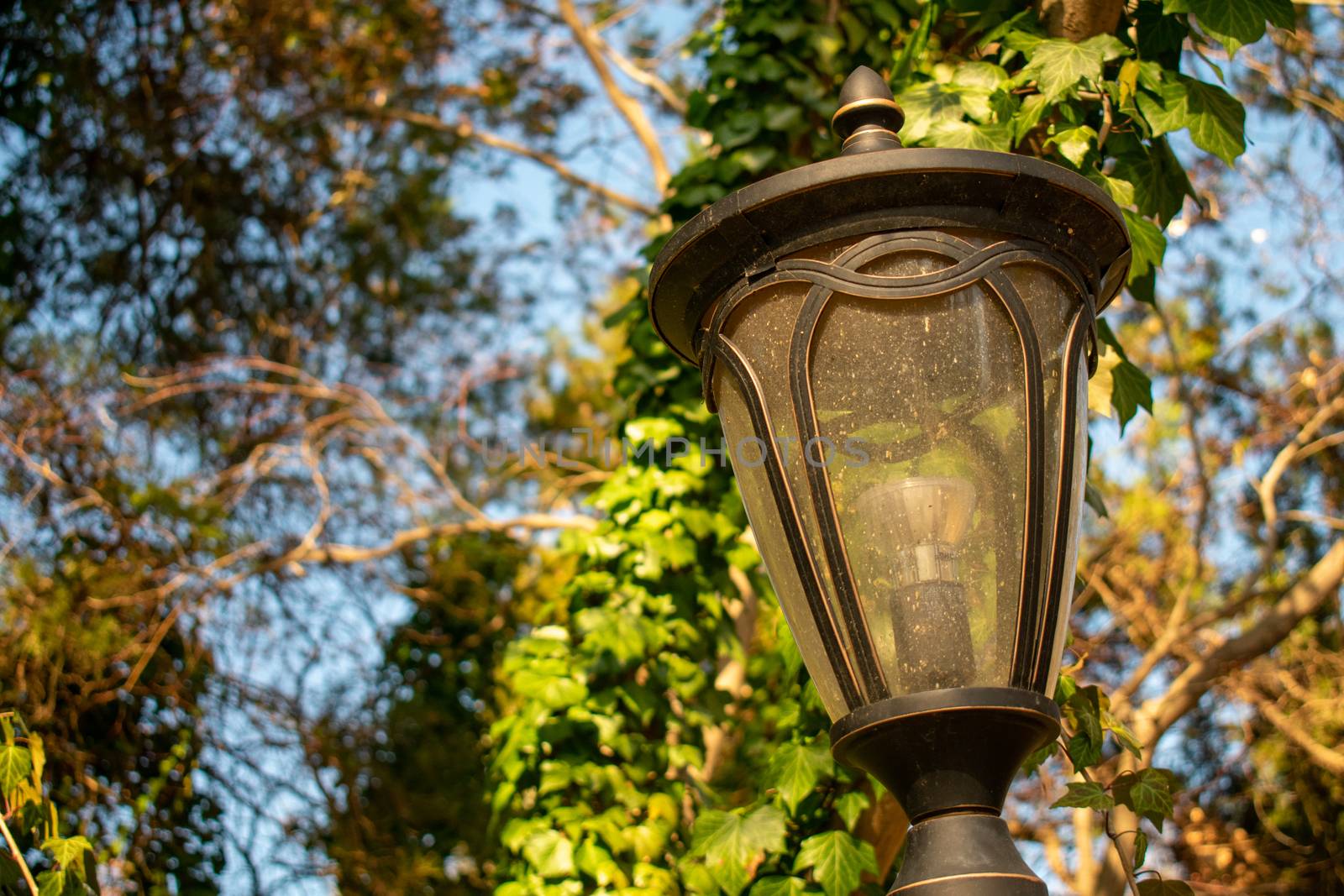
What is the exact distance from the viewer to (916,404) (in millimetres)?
1327

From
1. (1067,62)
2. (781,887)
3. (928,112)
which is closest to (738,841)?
(781,887)

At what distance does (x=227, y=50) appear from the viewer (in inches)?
262

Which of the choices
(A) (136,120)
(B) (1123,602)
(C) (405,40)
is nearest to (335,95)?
(C) (405,40)

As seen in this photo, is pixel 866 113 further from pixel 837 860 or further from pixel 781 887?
pixel 781 887

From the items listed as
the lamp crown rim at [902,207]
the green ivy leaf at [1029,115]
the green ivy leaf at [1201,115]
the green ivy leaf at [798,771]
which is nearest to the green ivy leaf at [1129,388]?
the green ivy leaf at [1201,115]

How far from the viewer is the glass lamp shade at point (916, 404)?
129 cm

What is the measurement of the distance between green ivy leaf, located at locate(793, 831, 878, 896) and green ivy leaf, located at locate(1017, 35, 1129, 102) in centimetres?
159

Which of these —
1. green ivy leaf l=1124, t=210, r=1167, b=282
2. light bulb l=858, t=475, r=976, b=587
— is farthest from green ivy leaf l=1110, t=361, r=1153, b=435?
light bulb l=858, t=475, r=976, b=587

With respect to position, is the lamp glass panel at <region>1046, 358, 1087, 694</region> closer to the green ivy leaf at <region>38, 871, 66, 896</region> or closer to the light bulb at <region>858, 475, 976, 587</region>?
the light bulb at <region>858, 475, 976, 587</region>

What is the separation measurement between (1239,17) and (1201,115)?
20cm

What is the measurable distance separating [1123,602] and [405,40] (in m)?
5.86

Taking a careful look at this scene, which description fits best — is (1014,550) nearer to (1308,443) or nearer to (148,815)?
(148,815)

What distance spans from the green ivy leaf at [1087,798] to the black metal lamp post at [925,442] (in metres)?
0.71

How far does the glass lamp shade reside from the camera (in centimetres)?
129
